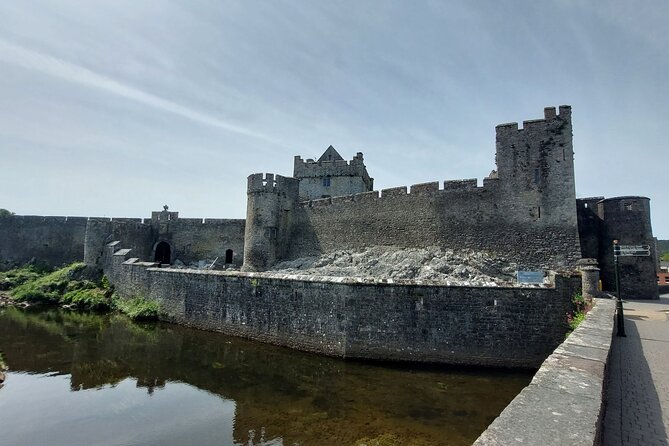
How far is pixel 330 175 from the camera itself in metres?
29.9

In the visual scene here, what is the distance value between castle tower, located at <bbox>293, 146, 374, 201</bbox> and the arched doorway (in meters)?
10.7

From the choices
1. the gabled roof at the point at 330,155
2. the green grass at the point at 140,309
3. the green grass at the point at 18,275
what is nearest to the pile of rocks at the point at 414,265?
the green grass at the point at 140,309

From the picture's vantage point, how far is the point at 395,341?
10344 millimetres

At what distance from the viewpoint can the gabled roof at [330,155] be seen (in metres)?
30.9

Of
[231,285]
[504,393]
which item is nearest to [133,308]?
[231,285]

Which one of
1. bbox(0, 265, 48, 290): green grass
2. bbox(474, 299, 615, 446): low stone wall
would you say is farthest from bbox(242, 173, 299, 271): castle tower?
bbox(474, 299, 615, 446): low stone wall

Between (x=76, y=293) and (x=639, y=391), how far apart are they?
79.2 feet

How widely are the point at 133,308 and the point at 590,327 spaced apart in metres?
17.8

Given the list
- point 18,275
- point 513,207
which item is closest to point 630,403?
point 513,207

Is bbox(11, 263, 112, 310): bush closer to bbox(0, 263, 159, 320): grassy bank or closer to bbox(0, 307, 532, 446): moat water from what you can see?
bbox(0, 263, 159, 320): grassy bank

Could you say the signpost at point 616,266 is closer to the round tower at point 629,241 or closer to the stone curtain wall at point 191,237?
the round tower at point 629,241

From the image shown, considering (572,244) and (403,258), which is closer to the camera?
(572,244)

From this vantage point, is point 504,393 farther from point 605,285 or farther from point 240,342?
point 605,285

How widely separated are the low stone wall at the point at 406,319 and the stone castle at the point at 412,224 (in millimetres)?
6867
